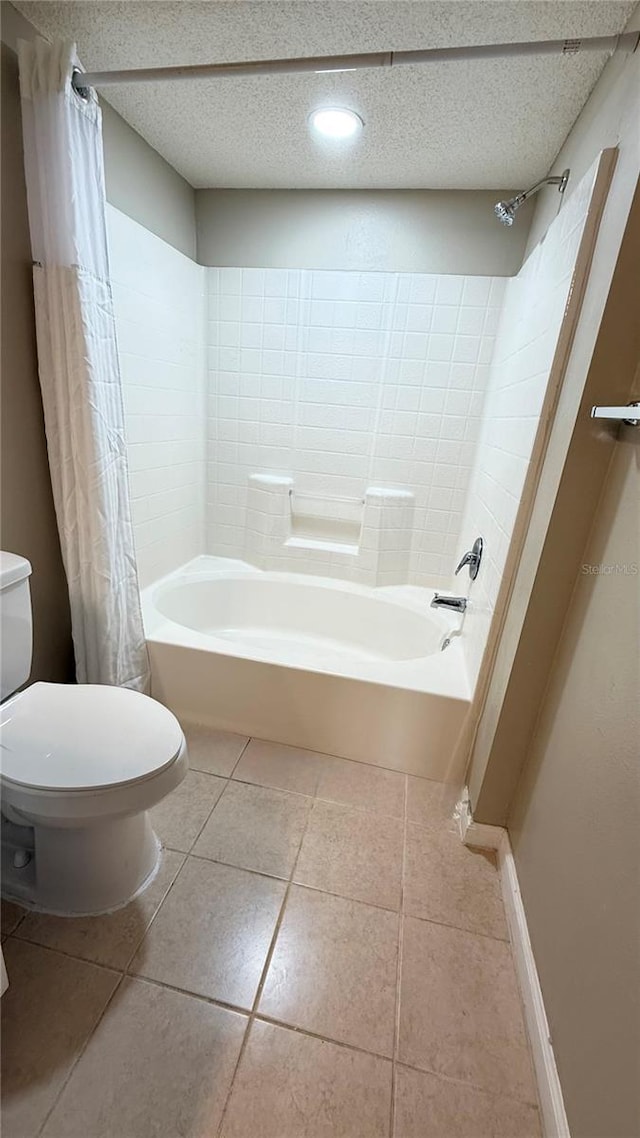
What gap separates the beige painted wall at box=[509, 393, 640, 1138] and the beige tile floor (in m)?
0.19

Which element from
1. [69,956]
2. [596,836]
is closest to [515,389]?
[596,836]

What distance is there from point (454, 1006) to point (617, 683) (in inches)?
32.3

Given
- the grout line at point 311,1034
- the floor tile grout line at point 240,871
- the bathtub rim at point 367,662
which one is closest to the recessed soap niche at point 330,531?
the bathtub rim at point 367,662

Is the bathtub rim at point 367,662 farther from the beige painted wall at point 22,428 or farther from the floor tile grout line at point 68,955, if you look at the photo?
the floor tile grout line at point 68,955

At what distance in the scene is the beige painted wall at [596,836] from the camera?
0.70 m

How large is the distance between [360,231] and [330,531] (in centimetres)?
135

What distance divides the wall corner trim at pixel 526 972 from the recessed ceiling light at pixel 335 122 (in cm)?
219

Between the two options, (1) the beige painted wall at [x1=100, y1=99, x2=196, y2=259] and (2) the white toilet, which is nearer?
(2) the white toilet

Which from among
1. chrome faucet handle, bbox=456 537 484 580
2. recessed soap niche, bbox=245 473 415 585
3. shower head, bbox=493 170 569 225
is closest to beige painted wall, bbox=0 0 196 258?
recessed soap niche, bbox=245 473 415 585

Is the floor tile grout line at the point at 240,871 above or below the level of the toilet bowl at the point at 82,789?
below

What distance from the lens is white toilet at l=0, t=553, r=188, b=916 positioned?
987 mm

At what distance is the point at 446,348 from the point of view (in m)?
2.09

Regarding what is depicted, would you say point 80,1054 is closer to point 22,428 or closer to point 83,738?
point 83,738

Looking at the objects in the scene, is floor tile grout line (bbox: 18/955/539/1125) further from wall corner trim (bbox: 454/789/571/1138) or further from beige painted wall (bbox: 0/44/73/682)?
beige painted wall (bbox: 0/44/73/682)
